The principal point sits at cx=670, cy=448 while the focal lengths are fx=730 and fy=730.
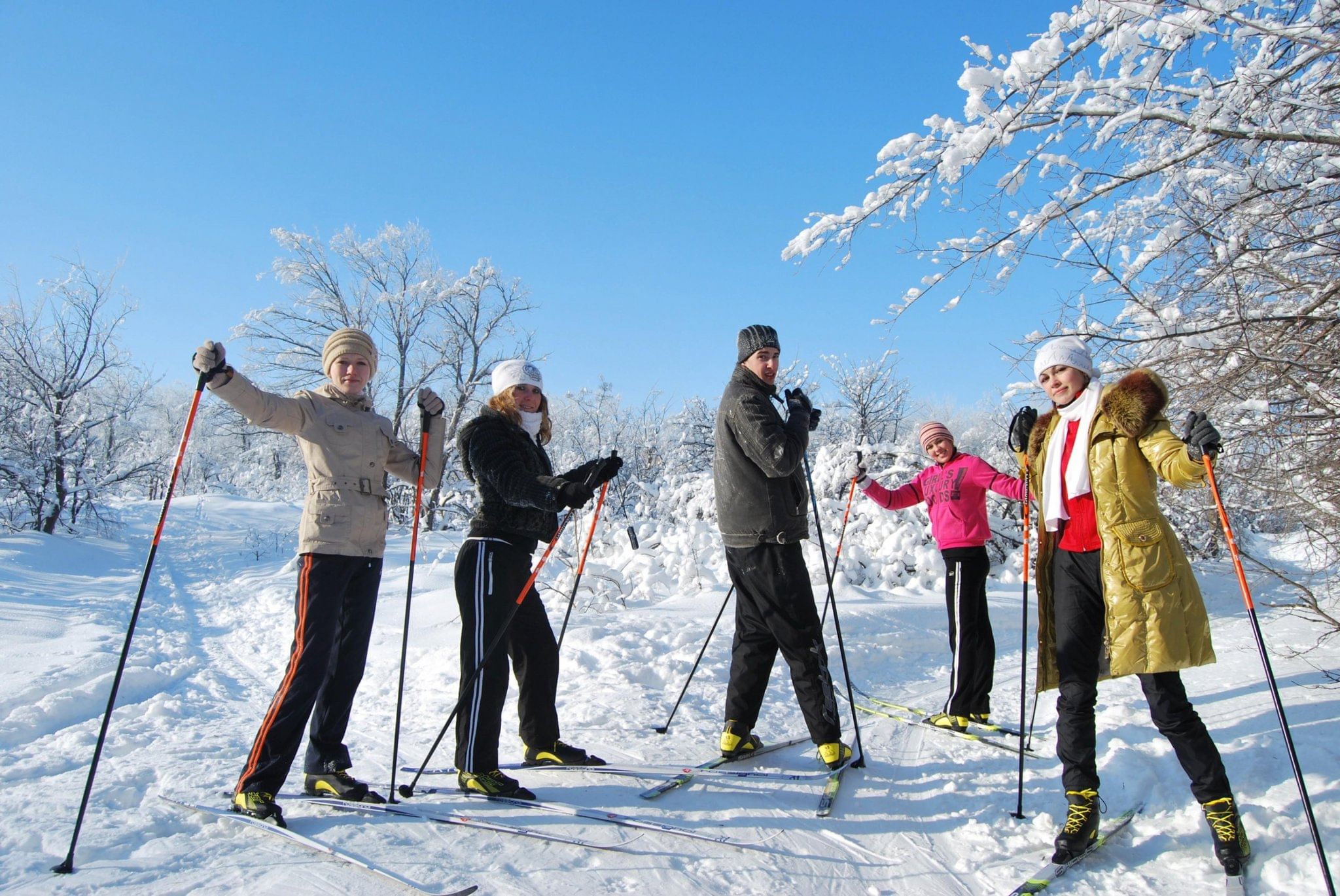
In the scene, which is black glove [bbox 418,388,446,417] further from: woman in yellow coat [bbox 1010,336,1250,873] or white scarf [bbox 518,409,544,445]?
woman in yellow coat [bbox 1010,336,1250,873]

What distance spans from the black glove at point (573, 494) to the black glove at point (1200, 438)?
7.65 ft

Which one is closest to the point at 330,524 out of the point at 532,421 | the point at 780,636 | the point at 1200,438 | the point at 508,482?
the point at 508,482

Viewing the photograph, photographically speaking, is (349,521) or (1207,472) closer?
(1207,472)

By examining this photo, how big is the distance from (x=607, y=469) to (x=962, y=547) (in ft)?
8.00

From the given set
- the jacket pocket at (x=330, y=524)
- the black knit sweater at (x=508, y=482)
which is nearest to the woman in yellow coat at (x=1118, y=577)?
the black knit sweater at (x=508, y=482)

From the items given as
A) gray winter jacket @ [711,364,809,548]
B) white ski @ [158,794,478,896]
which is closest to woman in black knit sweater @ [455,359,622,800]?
gray winter jacket @ [711,364,809,548]

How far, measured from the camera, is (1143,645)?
2656 mm

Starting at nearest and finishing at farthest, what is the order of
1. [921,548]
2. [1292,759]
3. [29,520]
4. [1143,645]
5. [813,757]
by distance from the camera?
[1292,759] < [1143,645] < [813,757] < [921,548] < [29,520]

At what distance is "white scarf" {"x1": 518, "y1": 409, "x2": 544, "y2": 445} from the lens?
3.58m

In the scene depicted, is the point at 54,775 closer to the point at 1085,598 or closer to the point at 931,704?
the point at 1085,598

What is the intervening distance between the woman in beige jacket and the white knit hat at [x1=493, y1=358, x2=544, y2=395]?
0.31m

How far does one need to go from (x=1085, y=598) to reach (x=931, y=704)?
98.1 inches

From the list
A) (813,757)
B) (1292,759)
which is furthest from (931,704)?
(1292,759)

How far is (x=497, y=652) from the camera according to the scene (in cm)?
327
